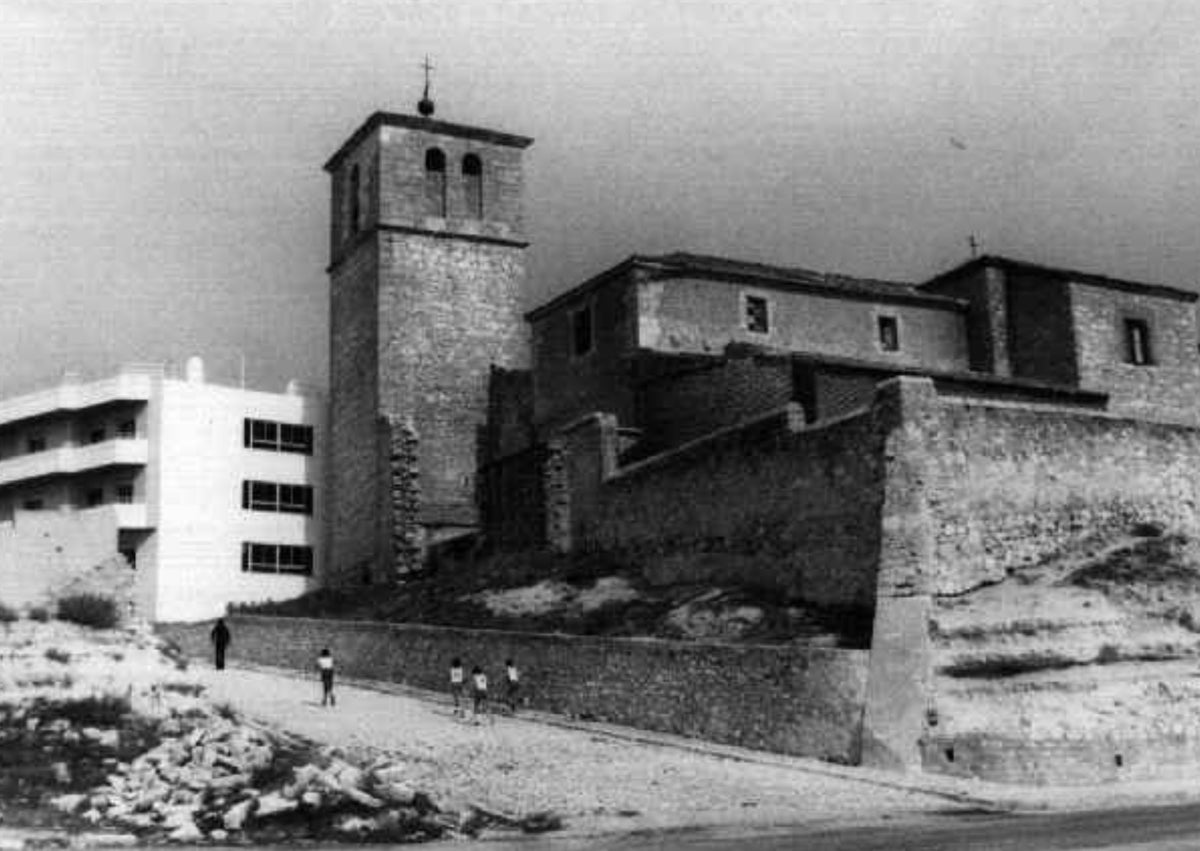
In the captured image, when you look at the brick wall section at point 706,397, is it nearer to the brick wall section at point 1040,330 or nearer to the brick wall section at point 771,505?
A: the brick wall section at point 771,505

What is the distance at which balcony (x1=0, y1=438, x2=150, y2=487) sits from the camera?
1794 inches

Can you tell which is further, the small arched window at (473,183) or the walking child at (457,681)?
the small arched window at (473,183)

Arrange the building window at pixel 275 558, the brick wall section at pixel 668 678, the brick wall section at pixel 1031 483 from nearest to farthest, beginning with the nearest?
the brick wall section at pixel 668 678
the brick wall section at pixel 1031 483
the building window at pixel 275 558

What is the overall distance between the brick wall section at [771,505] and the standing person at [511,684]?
182 inches

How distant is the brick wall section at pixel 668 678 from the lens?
2183cm

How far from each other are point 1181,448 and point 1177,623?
5167 millimetres

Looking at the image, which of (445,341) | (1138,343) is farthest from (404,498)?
(1138,343)

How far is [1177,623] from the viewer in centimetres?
2227

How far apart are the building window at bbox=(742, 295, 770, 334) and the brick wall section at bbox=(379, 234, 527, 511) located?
928 cm

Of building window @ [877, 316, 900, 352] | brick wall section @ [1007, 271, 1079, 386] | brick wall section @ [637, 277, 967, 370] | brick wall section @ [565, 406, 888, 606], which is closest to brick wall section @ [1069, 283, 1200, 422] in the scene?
brick wall section @ [1007, 271, 1079, 386]

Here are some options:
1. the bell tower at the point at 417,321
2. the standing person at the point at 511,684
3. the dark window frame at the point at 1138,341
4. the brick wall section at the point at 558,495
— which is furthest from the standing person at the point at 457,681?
the dark window frame at the point at 1138,341

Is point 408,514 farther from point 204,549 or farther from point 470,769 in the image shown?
point 470,769

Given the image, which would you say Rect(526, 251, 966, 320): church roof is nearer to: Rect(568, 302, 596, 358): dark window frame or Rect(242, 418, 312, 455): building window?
Rect(568, 302, 596, 358): dark window frame

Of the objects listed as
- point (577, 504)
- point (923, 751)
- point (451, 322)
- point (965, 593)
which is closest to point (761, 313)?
point (577, 504)
